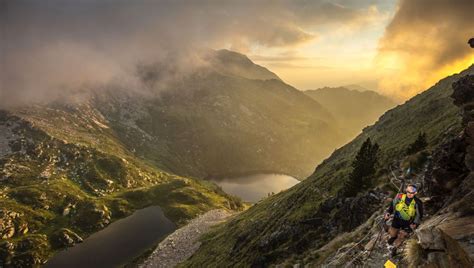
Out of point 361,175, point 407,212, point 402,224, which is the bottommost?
point 402,224

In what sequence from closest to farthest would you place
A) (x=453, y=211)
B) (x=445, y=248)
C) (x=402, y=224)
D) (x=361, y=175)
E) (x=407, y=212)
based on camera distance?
1. (x=445, y=248)
2. (x=407, y=212)
3. (x=402, y=224)
4. (x=453, y=211)
5. (x=361, y=175)

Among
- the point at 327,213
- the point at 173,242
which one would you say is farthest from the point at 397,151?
the point at 173,242

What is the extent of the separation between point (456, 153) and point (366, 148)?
3598 centimetres

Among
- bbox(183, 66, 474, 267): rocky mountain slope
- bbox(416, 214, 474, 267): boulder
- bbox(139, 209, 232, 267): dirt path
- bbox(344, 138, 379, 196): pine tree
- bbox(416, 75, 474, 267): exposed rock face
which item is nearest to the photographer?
bbox(416, 214, 474, 267): boulder

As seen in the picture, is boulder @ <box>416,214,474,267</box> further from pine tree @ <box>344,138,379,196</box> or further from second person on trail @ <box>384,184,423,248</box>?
pine tree @ <box>344,138,379,196</box>

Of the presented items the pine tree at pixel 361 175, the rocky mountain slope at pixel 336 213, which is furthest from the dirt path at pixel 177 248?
the pine tree at pixel 361 175

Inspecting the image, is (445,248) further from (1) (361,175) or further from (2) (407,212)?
(1) (361,175)

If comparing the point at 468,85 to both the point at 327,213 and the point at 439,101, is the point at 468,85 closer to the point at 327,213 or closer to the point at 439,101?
the point at 327,213

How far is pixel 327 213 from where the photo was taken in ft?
207

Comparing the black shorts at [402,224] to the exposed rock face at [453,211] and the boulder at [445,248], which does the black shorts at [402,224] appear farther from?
the boulder at [445,248]

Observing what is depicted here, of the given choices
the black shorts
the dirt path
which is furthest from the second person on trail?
the dirt path

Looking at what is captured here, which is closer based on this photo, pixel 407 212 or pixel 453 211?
pixel 407 212

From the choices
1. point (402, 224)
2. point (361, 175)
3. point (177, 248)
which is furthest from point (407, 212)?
point (177, 248)

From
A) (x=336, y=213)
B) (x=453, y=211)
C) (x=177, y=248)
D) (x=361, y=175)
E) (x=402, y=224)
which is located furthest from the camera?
(x=177, y=248)
